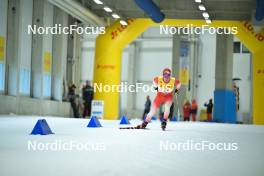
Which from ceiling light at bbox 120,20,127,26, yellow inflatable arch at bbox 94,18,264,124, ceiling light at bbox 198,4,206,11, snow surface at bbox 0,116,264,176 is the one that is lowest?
snow surface at bbox 0,116,264,176

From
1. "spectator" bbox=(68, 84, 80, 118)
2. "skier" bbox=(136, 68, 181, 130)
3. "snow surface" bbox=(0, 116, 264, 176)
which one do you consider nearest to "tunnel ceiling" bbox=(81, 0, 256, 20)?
"spectator" bbox=(68, 84, 80, 118)

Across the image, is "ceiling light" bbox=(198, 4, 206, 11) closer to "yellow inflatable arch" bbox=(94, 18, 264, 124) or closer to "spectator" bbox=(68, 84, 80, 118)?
"yellow inflatable arch" bbox=(94, 18, 264, 124)

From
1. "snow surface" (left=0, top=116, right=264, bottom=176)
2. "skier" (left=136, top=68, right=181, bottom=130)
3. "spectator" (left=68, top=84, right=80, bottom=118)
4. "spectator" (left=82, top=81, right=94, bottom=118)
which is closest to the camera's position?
"snow surface" (left=0, top=116, right=264, bottom=176)

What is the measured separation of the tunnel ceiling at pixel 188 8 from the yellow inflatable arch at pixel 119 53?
0.38m

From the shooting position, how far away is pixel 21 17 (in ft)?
81.7

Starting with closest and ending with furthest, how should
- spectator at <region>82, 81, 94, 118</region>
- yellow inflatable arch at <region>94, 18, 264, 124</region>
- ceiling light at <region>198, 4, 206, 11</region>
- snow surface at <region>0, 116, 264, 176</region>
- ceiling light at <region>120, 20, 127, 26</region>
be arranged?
snow surface at <region>0, 116, 264, 176</region> < ceiling light at <region>198, 4, 206, 11</region> < yellow inflatable arch at <region>94, 18, 264, 124</region> < ceiling light at <region>120, 20, 127, 26</region> < spectator at <region>82, 81, 94, 118</region>

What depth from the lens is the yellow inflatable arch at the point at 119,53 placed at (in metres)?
28.0

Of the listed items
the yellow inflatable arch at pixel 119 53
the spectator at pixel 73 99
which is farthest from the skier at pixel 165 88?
the spectator at pixel 73 99

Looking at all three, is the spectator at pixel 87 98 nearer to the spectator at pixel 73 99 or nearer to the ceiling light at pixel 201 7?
the spectator at pixel 73 99

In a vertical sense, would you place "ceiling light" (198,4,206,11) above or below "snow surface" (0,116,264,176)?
above

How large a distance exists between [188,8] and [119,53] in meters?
4.80

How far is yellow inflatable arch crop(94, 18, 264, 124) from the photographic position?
2795 cm

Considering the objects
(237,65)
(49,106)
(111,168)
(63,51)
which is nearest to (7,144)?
(111,168)

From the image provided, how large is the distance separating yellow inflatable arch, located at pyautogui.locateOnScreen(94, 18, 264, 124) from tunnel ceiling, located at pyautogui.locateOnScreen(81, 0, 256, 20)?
38 centimetres
